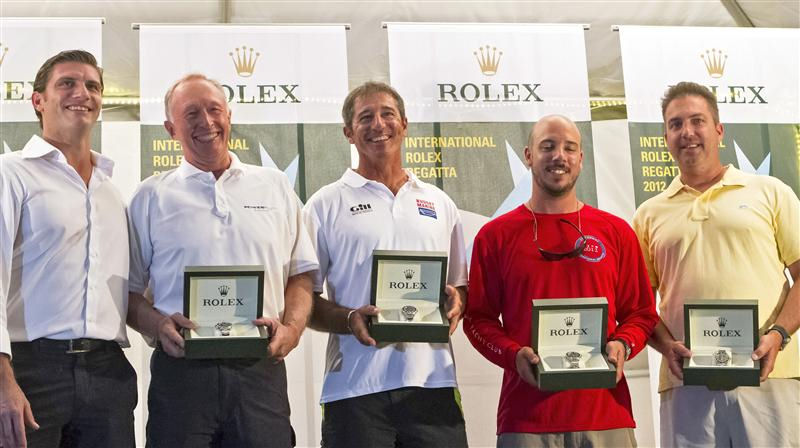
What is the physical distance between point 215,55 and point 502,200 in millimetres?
1636

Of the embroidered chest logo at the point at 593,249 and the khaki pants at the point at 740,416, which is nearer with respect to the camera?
the embroidered chest logo at the point at 593,249

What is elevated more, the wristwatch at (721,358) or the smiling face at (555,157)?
the smiling face at (555,157)

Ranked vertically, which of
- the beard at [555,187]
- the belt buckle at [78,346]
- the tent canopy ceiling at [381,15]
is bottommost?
the belt buckle at [78,346]

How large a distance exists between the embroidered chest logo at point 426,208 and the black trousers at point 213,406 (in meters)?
0.86

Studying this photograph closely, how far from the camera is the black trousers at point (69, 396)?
9.71 feet

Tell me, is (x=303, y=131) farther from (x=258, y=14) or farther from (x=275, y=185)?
(x=275, y=185)

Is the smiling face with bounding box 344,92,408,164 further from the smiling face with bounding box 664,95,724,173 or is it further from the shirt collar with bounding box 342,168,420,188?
the smiling face with bounding box 664,95,724,173

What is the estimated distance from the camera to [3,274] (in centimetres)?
303

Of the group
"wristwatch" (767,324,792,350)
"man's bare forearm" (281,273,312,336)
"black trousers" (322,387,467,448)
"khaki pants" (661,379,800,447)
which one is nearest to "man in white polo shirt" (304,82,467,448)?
"black trousers" (322,387,467,448)

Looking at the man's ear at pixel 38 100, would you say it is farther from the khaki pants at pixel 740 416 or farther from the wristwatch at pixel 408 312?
the khaki pants at pixel 740 416

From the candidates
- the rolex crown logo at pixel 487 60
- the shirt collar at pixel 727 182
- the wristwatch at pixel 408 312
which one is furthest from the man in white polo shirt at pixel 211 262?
the rolex crown logo at pixel 487 60

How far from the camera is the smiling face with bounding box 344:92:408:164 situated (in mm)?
3600

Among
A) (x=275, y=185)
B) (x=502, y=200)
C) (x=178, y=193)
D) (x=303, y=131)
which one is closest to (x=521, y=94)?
(x=502, y=200)

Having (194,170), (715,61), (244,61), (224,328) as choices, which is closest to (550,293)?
(224,328)
